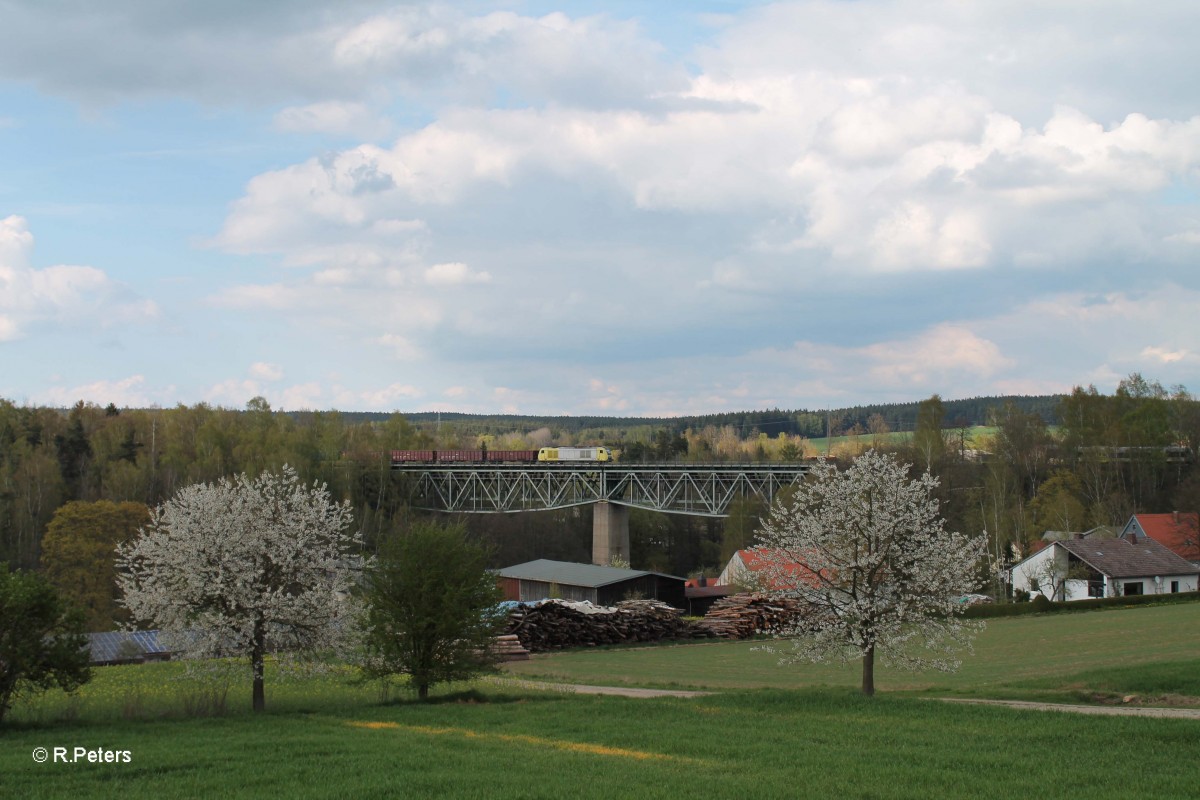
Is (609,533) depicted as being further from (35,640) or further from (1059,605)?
(35,640)

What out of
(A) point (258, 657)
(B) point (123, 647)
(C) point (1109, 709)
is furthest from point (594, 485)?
(C) point (1109, 709)

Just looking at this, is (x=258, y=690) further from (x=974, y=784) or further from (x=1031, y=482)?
(x=1031, y=482)

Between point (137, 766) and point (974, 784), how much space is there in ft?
42.7

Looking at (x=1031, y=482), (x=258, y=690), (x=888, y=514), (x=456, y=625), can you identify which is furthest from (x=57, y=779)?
(x=1031, y=482)

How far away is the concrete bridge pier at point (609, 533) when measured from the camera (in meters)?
105

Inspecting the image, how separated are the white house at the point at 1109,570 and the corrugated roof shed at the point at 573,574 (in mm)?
26947

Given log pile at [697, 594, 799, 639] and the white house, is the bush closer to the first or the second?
log pile at [697, 594, 799, 639]

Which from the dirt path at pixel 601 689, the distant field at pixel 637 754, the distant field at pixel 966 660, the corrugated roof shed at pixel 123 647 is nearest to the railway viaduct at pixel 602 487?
the distant field at pixel 966 660

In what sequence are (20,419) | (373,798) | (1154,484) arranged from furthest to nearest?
(20,419) < (1154,484) < (373,798)

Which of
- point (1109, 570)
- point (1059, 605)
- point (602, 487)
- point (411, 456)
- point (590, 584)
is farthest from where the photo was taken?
point (411, 456)

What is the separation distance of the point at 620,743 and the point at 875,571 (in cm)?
774

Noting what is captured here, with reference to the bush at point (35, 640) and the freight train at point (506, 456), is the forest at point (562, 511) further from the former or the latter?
the bush at point (35, 640)

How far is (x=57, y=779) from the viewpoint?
15375mm

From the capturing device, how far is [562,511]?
126812mm
